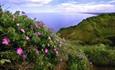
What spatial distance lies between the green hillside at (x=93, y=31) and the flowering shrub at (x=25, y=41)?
32.2ft

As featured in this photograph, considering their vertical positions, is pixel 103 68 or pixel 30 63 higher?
pixel 30 63

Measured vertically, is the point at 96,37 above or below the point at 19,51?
below

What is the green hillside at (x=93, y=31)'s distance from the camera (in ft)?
56.3

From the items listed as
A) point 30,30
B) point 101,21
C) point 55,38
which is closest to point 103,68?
point 55,38

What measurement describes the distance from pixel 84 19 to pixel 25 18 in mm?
13651

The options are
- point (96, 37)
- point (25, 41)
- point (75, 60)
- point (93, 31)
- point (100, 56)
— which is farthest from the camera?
point (93, 31)

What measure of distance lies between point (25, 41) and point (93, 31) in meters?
12.9

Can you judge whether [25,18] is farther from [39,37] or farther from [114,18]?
[114,18]

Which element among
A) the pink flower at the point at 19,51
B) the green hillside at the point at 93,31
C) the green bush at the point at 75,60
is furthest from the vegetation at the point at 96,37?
the pink flower at the point at 19,51

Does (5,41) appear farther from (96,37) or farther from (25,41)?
(96,37)

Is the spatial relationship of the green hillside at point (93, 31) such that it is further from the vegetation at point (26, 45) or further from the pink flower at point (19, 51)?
the pink flower at point (19, 51)

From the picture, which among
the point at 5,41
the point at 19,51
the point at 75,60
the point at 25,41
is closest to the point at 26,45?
the point at 25,41

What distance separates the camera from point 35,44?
6508 millimetres

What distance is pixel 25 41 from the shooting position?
6215 mm
